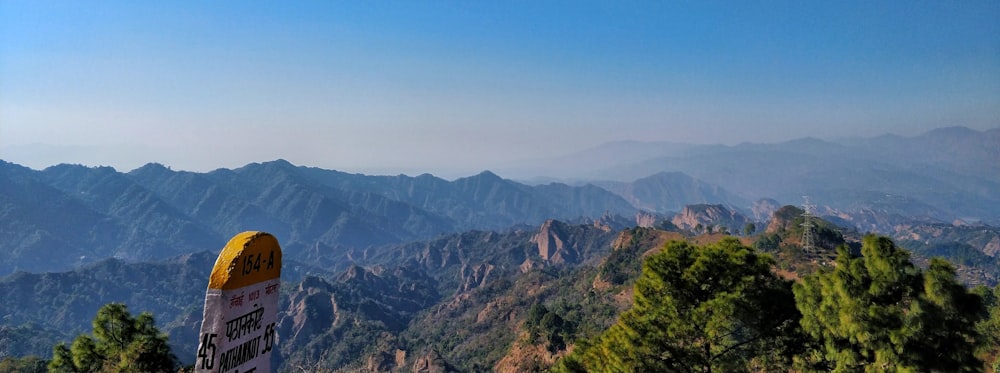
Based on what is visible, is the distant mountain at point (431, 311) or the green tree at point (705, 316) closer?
the green tree at point (705, 316)

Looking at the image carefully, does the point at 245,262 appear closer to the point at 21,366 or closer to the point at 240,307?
the point at 240,307

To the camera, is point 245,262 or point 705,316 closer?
point 245,262

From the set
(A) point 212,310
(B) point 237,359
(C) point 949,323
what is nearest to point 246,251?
(A) point 212,310

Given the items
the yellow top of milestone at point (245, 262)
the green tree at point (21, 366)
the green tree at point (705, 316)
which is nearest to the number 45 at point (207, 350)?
the yellow top of milestone at point (245, 262)

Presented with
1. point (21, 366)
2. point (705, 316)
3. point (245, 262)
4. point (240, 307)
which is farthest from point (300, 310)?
point (245, 262)

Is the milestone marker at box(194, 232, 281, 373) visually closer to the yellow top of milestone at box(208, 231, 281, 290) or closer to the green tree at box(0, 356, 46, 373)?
the yellow top of milestone at box(208, 231, 281, 290)

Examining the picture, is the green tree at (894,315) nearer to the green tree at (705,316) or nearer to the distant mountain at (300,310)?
the green tree at (705,316)

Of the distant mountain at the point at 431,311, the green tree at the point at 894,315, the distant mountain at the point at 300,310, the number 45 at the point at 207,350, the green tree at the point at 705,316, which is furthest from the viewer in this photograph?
the distant mountain at the point at 300,310
